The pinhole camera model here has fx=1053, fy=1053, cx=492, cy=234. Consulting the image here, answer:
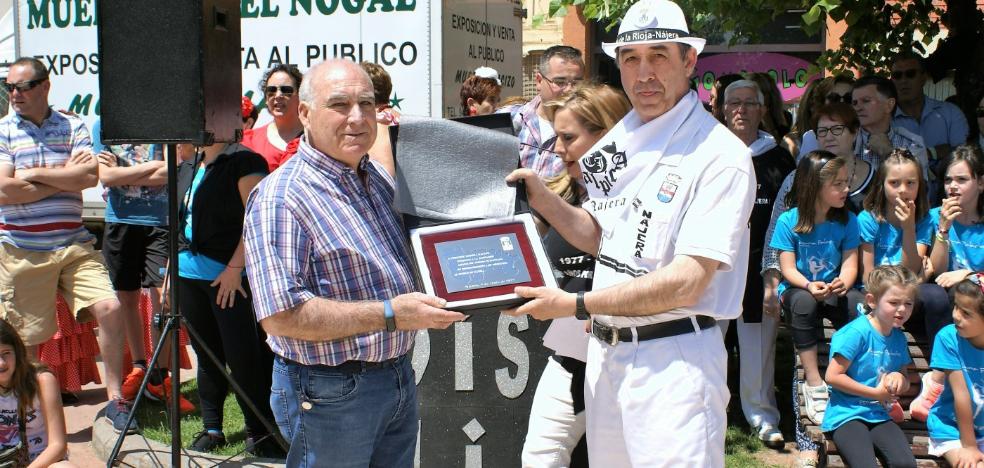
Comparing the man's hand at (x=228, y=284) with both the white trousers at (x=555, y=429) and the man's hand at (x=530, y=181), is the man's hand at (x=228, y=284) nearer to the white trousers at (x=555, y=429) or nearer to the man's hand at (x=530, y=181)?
the white trousers at (x=555, y=429)

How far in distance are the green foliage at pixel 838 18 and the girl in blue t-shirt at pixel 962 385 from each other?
2.02m

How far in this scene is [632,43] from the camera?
10.7ft

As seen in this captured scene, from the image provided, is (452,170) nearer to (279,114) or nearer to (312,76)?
(312,76)

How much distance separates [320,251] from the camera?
3.05m

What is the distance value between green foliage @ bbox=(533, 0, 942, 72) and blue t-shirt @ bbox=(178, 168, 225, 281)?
2.95m

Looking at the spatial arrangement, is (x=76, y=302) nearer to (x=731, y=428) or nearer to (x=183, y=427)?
(x=183, y=427)

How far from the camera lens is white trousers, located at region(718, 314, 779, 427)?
632cm

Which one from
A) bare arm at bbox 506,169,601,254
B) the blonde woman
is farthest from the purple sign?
bare arm at bbox 506,169,601,254

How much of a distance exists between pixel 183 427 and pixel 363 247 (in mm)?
4033

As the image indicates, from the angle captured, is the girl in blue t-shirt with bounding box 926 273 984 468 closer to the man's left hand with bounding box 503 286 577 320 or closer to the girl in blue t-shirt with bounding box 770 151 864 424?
the girl in blue t-shirt with bounding box 770 151 864 424

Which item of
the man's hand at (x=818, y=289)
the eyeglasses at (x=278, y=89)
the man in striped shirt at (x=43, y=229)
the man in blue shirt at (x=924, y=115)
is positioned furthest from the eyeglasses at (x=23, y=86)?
the man in blue shirt at (x=924, y=115)

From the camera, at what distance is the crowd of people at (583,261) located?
3.13m

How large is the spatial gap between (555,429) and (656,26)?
1622 millimetres

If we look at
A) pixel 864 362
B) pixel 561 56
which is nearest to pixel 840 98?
pixel 561 56
